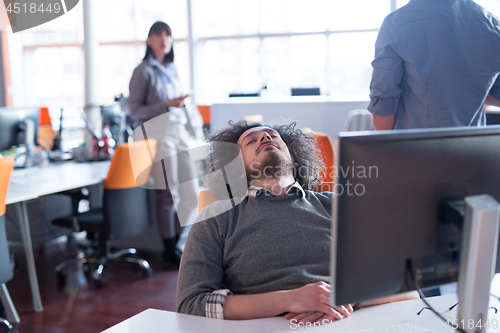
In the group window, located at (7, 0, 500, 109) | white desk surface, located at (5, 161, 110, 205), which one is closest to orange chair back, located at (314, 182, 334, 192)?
white desk surface, located at (5, 161, 110, 205)

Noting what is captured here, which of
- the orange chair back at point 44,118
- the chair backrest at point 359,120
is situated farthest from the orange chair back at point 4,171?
the orange chair back at point 44,118

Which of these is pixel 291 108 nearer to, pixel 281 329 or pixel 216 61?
pixel 281 329

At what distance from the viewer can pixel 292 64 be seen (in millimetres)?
7574

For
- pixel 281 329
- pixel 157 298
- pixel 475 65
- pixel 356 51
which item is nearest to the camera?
pixel 281 329

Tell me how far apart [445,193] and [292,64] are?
23.1 ft

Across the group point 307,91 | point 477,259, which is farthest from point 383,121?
point 307,91

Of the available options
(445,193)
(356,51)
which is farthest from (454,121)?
(356,51)

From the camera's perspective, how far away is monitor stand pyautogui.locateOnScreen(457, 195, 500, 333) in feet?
2.44

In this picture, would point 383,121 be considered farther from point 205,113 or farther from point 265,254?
point 205,113

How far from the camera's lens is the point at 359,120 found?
3336mm

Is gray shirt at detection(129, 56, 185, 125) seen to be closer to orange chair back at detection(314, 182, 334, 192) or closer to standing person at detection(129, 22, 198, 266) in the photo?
standing person at detection(129, 22, 198, 266)

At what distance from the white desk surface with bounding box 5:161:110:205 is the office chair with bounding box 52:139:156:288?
0.44 ft

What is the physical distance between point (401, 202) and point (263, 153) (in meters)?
0.74

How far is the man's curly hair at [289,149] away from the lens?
1.57 m
